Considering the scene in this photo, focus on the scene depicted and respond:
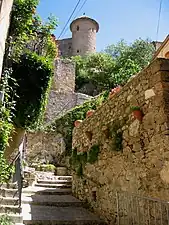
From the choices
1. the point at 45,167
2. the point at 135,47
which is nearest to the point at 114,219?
the point at 45,167

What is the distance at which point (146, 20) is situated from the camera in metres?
5.92

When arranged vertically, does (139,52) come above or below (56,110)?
above

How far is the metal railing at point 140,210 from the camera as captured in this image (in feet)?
11.6

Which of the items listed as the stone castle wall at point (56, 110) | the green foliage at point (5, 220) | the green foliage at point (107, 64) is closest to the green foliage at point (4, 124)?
the green foliage at point (5, 220)

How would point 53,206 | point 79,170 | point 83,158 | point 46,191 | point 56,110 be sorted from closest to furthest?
1. point 53,206
2. point 83,158
3. point 79,170
4. point 46,191
5. point 56,110

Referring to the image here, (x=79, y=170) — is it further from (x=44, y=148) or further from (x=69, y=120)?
(x=69, y=120)

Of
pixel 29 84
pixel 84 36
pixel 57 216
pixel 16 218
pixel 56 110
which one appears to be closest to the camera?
pixel 16 218

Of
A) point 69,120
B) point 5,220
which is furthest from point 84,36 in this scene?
point 5,220

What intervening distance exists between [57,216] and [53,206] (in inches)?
34.5

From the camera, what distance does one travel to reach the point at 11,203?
5492 mm

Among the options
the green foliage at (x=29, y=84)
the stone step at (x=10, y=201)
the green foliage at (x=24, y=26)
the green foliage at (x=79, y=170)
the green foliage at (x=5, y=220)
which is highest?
the green foliage at (x=24, y=26)

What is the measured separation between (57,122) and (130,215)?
10501 millimetres

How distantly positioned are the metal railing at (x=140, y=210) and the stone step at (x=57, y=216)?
0.91 meters

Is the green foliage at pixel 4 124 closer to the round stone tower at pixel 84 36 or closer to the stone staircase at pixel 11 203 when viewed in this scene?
the stone staircase at pixel 11 203
